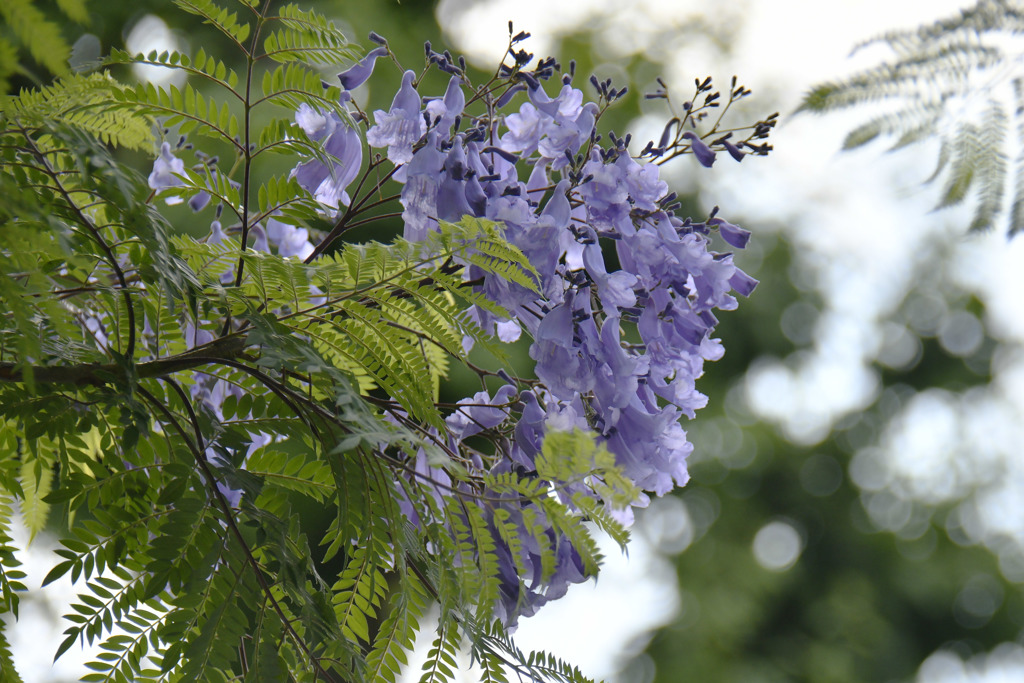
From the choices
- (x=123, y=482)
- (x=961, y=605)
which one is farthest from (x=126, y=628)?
(x=961, y=605)

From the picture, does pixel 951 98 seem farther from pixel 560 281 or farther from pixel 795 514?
pixel 795 514

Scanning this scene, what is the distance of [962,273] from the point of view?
22.4ft

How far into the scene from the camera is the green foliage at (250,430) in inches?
25.5

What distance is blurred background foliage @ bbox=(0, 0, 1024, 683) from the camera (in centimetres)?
495

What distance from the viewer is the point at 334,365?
31.0 inches

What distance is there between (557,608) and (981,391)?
16.0 ft

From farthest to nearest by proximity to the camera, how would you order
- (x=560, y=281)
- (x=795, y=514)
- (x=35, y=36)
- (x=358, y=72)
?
(x=795, y=514) < (x=358, y=72) < (x=560, y=281) < (x=35, y=36)

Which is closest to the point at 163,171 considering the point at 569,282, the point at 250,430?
the point at 250,430

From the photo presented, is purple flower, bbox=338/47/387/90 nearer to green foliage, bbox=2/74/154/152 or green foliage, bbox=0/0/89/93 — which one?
green foliage, bbox=2/74/154/152

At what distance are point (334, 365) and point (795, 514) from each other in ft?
19.4

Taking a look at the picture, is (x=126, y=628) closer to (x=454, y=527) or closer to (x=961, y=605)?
(x=454, y=527)

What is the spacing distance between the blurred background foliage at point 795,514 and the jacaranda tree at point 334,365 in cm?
306

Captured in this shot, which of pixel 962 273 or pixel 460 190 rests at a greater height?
pixel 962 273

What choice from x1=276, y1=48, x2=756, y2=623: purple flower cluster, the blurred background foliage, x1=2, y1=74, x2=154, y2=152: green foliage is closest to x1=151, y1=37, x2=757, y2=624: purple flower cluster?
x1=276, y1=48, x2=756, y2=623: purple flower cluster
